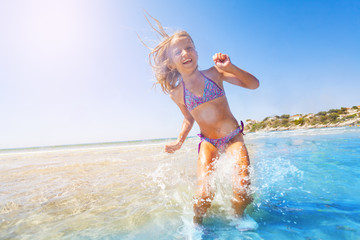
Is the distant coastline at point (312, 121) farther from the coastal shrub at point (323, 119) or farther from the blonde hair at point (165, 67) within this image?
the blonde hair at point (165, 67)

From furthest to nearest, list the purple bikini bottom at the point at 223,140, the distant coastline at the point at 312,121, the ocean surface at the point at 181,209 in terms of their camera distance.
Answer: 1. the distant coastline at the point at 312,121
2. the purple bikini bottom at the point at 223,140
3. the ocean surface at the point at 181,209

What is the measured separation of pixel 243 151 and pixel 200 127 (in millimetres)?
762

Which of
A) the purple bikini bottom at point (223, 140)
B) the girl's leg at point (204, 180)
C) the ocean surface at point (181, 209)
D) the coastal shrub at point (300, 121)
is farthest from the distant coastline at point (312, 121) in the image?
the girl's leg at point (204, 180)

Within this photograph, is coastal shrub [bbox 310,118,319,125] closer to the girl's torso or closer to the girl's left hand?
the girl's torso

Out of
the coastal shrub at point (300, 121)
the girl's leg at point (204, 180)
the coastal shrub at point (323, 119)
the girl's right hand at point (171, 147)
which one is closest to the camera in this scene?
the girl's leg at point (204, 180)

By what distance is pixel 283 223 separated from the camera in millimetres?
1737

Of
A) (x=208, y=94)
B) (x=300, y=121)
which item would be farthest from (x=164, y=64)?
(x=300, y=121)

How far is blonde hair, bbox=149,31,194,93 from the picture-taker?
10.9 feet

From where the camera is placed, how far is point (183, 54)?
2.98 m

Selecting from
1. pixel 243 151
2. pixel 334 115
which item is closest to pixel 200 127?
pixel 243 151

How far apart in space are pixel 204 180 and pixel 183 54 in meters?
1.77

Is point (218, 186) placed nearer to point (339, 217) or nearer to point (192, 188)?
point (192, 188)

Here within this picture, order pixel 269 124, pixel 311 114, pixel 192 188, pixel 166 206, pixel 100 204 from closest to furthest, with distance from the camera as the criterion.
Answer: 1. pixel 166 206
2. pixel 100 204
3. pixel 192 188
4. pixel 311 114
5. pixel 269 124

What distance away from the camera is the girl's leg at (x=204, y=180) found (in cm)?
209
